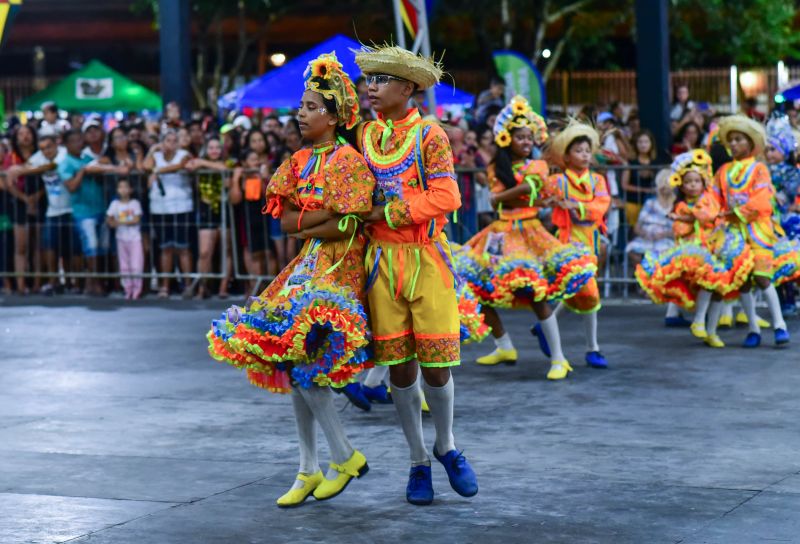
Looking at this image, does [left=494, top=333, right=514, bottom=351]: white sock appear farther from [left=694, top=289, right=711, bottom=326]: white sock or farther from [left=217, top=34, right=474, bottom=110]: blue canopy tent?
[left=217, top=34, right=474, bottom=110]: blue canopy tent

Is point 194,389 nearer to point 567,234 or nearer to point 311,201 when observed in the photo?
point 567,234

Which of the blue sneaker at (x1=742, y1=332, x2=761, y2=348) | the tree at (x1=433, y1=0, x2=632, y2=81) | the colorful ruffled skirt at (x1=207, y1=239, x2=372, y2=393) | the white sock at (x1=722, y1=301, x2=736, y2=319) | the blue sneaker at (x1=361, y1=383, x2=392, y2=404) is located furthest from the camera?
the tree at (x1=433, y1=0, x2=632, y2=81)

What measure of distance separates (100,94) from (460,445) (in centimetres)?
2400

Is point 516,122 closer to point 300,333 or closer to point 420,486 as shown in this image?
point 420,486

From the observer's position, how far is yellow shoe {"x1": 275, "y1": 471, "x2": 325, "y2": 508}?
6.55m

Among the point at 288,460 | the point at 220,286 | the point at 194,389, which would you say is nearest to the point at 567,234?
the point at 194,389

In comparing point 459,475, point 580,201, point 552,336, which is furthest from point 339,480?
point 580,201

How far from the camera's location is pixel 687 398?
9375mm

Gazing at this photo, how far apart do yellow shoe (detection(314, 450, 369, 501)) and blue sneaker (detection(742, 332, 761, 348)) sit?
5.91m

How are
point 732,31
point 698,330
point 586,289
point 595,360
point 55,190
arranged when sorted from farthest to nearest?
point 732,31 < point 55,190 < point 698,330 < point 595,360 < point 586,289

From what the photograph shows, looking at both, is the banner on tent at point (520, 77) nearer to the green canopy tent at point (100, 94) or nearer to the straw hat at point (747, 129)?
the straw hat at point (747, 129)

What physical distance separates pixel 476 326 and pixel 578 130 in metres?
2.50

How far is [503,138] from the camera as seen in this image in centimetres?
1048

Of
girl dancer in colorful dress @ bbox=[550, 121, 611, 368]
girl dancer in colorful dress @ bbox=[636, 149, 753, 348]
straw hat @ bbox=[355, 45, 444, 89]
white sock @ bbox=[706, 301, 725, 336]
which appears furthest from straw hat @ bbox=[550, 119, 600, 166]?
straw hat @ bbox=[355, 45, 444, 89]
